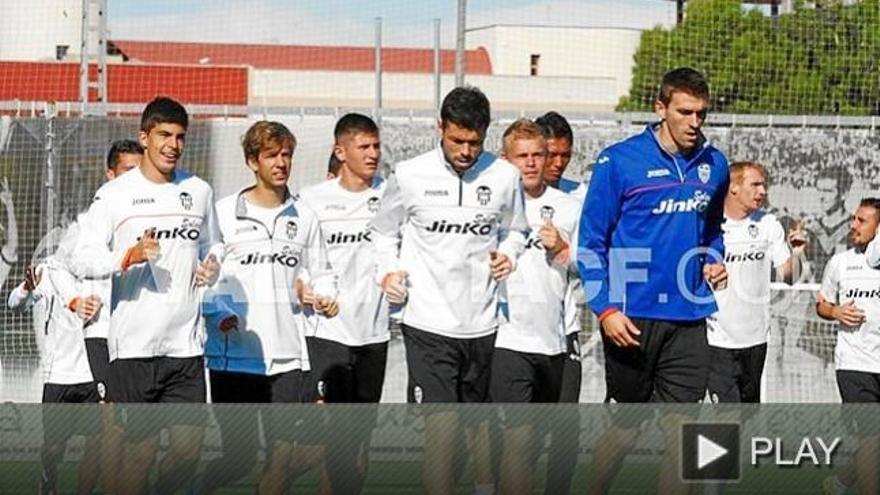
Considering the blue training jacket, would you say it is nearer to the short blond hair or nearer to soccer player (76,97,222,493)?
the short blond hair

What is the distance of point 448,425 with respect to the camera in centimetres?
838

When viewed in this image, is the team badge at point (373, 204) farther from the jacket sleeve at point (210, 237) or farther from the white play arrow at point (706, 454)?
the white play arrow at point (706, 454)

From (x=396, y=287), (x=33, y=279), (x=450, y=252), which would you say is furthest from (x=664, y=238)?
(x=33, y=279)

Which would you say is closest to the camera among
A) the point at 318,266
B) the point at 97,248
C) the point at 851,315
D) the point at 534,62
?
the point at 97,248

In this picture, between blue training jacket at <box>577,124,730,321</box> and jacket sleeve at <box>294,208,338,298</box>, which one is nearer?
blue training jacket at <box>577,124,730,321</box>

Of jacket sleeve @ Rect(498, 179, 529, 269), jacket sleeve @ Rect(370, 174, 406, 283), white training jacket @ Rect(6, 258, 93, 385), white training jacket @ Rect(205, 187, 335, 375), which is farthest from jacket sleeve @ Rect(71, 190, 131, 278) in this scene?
white training jacket @ Rect(6, 258, 93, 385)

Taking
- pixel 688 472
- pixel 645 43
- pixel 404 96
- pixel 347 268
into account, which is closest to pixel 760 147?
pixel 645 43

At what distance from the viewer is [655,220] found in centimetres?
854

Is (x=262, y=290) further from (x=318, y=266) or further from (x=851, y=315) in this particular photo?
(x=851, y=315)

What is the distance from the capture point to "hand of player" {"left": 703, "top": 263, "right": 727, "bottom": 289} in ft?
27.8

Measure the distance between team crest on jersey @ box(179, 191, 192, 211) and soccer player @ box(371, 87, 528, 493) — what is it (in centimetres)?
80

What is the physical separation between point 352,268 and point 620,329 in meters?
A: 2.13

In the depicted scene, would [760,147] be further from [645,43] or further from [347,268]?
[347,268]

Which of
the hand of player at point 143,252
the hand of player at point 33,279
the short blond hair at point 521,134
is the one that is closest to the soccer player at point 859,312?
the short blond hair at point 521,134
